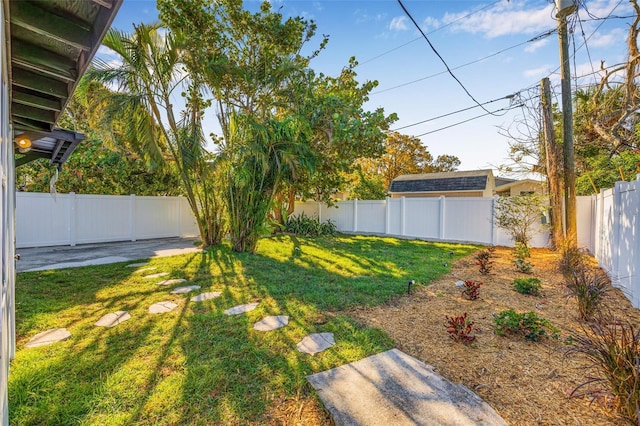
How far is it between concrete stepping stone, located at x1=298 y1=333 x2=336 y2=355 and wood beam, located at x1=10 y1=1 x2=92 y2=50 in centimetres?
272

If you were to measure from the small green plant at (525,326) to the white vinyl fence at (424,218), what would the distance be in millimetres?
6100

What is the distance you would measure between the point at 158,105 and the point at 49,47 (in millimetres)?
5441

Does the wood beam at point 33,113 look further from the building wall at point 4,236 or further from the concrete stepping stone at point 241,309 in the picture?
the concrete stepping stone at point 241,309

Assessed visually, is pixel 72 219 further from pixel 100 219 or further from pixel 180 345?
pixel 180 345

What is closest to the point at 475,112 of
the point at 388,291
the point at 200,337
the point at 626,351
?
the point at 388,291

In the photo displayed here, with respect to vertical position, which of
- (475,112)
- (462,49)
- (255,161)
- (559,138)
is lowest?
(255,161)

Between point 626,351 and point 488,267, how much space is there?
12.6ft

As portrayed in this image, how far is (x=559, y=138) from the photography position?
30.8ft

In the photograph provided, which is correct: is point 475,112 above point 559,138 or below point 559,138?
above

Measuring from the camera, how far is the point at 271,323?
3.17 m

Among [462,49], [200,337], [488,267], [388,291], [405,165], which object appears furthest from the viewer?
[405,165]

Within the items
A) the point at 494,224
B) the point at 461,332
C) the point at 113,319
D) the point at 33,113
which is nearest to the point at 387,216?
the point at 494,224

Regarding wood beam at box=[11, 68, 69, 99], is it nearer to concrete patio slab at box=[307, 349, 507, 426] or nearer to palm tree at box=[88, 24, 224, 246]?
concrete patio slab at box=[307, 349, 507, 426]

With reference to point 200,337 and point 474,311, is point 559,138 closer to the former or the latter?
point 474,311
